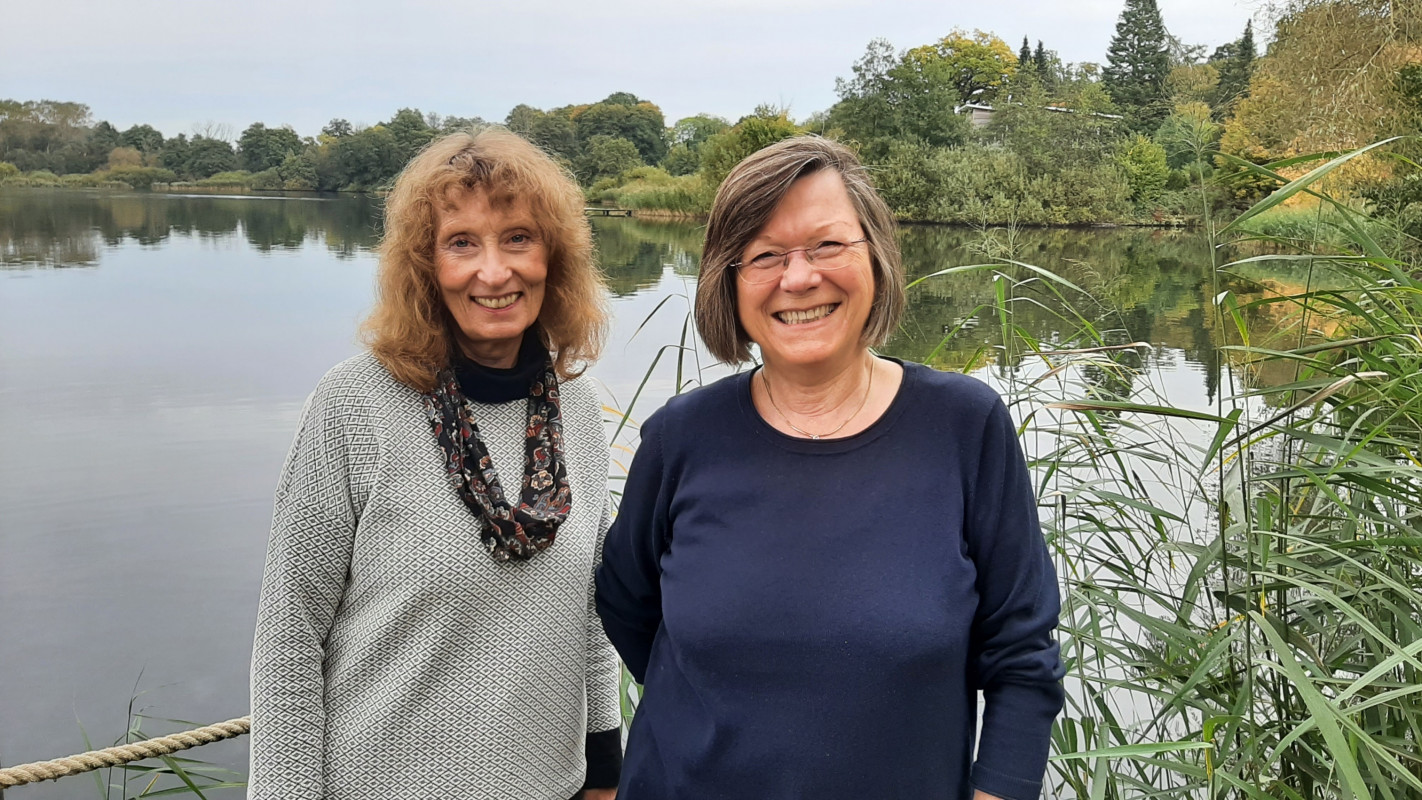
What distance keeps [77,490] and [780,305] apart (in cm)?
840

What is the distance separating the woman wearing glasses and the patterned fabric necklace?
0.47 feet

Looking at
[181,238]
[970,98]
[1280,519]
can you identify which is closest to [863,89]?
[970,98]

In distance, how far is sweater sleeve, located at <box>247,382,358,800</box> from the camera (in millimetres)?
1268

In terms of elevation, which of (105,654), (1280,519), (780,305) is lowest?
(105,654)

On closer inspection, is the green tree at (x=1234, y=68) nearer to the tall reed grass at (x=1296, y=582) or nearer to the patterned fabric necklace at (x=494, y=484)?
the tall reed grass at (x=1296, y=582)

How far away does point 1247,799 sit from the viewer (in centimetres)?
173

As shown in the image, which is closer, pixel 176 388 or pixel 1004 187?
pixel 176 388

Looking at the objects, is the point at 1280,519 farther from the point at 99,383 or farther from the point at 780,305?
the point at 99,383

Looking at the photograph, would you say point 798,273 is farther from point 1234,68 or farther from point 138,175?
point 138,175

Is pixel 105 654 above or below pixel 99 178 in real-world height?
below

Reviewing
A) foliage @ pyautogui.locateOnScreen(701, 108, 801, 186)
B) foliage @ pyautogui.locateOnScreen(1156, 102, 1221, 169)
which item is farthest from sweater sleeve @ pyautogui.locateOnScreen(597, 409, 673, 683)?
foliage @ pyautogui.locateOnScreen(701, 108, 801, 186)

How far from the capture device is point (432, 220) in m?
1.41

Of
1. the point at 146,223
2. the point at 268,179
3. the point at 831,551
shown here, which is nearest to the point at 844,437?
the point at 831,551

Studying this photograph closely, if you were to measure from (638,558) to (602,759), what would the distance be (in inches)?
17.6
